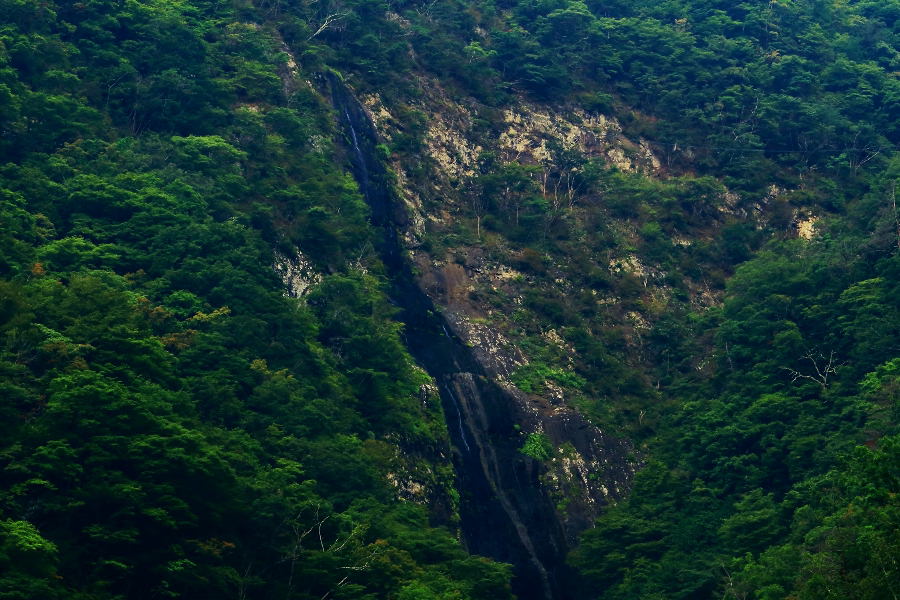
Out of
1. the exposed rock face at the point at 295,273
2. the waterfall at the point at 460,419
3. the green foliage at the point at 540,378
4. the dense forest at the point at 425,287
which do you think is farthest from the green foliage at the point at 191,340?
the green foliage at the point at 540,378

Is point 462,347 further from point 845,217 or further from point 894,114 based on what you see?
point 894,114

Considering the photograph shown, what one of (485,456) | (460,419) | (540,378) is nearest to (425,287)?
(540,378)

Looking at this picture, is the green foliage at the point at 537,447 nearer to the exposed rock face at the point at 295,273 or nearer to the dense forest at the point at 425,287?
the dense forest at the point at 425,287

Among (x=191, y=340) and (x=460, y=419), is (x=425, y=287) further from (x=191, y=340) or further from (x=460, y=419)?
(x=191, y=340)

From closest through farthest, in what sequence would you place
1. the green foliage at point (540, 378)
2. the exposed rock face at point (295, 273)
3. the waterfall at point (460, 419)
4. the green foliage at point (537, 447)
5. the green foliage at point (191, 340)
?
the green foliage at point (191, 340) < the exposed rock face at point (295, 273) < the waterfall at point (460, 419) < the green foliage at point (537, 447) < the green foliage at point (540, 378)

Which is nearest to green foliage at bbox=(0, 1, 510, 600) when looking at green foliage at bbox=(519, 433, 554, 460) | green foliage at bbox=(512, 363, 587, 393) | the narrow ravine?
the narrow ravine

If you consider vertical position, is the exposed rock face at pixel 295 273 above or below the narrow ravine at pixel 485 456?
above

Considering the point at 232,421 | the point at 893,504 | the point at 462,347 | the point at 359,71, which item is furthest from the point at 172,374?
the point at 359,71
